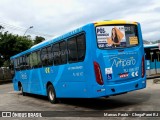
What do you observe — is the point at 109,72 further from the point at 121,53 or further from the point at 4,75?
the point at 4,75

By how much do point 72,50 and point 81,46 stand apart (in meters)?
0.76

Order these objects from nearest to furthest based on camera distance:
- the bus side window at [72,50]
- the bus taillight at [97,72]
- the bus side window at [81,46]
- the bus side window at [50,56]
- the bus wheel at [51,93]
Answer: the bus taillight at [97,72]
the bus side window at [81,46]
the bus side window at [72,50]
the bus side window at [50,56]
the bus wheel at [51,93]

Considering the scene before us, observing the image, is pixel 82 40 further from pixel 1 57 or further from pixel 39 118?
pixel 1 57

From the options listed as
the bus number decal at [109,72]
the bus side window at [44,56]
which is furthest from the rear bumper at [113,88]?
the bus side window at [44,56]

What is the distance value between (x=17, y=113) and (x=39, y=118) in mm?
1989

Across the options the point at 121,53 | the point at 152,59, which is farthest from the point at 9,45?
the point at 121,53

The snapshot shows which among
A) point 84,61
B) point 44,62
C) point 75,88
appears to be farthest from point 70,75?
point 44,62

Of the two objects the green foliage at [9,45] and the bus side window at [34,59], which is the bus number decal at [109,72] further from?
the green foliage at [9,45]

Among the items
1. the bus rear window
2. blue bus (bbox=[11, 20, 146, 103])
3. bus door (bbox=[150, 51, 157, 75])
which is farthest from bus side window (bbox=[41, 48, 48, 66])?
bus door (bbox=[150, 51, 157, 75])

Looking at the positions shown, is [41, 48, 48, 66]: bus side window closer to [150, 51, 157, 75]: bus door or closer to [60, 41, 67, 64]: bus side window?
[60, 41, 67, 64]: bus side window

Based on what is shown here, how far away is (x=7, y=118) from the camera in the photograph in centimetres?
1216

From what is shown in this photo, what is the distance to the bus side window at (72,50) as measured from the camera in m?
12.8

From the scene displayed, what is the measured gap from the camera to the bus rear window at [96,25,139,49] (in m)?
12.0

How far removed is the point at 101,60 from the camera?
38.9ft
